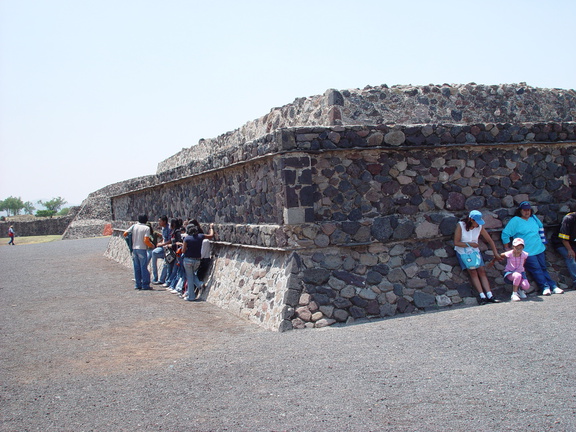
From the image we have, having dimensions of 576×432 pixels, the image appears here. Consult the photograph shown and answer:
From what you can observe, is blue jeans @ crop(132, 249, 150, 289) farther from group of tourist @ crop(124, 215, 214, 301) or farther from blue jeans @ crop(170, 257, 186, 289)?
blue jeans @ crop(170, 257, 186, 289)

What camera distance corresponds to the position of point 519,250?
8.96m

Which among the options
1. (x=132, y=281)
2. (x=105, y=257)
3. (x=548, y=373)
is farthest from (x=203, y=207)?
(x=105, y=257)

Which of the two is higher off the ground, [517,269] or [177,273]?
[517,269]

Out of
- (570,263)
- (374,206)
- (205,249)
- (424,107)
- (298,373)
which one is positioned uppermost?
(424,107)

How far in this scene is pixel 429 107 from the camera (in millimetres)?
9953

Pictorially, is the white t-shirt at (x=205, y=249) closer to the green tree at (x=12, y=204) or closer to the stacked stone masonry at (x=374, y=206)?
the stacked stone masonry at (x=374, y=206)

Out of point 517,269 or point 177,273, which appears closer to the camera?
point 517,269

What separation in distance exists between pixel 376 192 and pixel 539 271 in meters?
2.83

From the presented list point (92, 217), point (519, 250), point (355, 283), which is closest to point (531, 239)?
point (519, 250)

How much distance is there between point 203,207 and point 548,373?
8.37 meters

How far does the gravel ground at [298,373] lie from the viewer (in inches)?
188

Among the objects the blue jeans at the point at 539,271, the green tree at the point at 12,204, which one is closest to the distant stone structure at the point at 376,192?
the blue jeans at the point at 539,271

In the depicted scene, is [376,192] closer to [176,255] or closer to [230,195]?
[230,195]

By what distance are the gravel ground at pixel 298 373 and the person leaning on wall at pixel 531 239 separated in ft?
1.94
